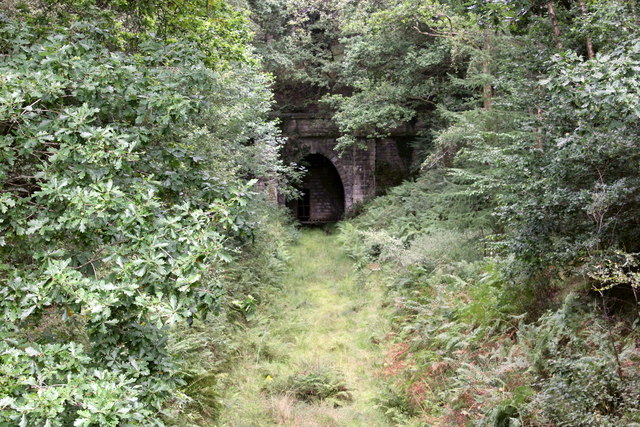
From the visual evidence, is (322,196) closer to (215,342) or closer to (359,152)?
(359,152)

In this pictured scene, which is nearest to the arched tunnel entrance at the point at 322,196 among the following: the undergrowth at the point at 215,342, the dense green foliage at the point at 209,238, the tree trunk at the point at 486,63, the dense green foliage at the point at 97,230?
the undergrowth at the point at 215,342

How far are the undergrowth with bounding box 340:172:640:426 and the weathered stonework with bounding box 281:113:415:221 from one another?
38.2 ft

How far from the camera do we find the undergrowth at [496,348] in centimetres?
480

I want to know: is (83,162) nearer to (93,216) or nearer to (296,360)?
(93,216)

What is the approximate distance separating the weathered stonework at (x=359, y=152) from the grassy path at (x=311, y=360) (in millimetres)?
10048

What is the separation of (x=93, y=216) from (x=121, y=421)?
5.01 ft

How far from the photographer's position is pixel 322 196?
26266 millimetres

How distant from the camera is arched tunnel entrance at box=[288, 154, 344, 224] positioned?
85.7 feet

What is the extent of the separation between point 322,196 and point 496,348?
19772 millimetres

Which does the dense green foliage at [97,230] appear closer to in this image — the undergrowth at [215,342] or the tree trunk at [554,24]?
the undergrowth at [215,342]

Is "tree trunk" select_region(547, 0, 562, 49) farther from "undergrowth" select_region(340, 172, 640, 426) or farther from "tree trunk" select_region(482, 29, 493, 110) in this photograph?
"tree trunk" select_region(482, 29, 493, 110)

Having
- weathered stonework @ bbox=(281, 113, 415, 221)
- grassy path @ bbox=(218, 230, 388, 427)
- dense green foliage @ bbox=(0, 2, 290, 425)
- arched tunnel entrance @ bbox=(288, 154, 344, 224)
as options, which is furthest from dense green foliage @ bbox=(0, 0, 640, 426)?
arched tunnel entrance @ bbox=(288, 154, 344, 224)

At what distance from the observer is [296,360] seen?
30.0 feet

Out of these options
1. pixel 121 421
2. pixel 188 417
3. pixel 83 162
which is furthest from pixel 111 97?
pixel 188 417
